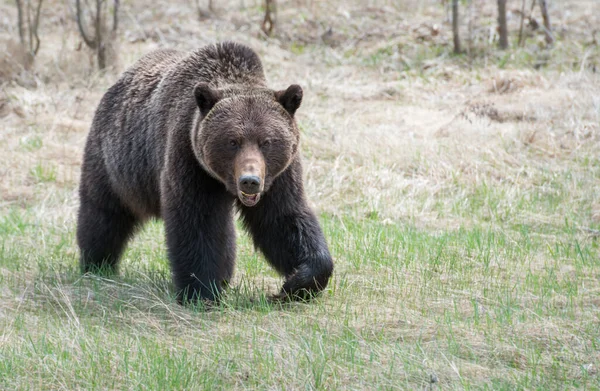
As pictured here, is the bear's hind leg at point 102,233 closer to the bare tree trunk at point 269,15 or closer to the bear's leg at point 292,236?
the bear's leg at point 292,236

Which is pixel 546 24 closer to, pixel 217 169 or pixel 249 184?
pixel 217 169

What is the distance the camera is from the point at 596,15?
16.7m

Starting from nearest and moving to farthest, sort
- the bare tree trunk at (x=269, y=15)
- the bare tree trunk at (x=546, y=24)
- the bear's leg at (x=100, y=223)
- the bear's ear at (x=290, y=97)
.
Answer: the bear's ear at (x=290, y=97), the bear's leg at (x=100, y=223), the bare tree trunk at (x=546, y=24), the bare tree trunk at (x=269, y=15)

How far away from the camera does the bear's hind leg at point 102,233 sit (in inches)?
280

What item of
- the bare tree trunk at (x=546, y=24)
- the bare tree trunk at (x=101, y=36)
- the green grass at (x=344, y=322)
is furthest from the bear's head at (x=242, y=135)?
the bare tree trunk at (x=546, y=24)

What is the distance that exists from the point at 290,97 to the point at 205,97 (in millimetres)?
593

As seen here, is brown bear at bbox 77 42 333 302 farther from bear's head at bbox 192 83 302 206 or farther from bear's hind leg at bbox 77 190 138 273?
bear's hind leg at bbox 77 190 138 273

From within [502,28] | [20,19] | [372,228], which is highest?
[20,19]

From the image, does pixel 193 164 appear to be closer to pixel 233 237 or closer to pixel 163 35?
pixel 233 237

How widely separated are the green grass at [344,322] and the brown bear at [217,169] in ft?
1.01

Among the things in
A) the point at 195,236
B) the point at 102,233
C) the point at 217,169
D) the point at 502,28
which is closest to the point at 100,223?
the point at 102,233

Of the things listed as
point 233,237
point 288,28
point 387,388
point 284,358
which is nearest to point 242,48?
point 233,237

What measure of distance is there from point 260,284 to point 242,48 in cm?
185

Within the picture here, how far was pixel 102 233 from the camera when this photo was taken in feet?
23.3
